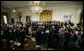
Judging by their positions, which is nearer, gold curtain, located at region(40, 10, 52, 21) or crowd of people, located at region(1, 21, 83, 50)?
crowd of people, located at region(1, 21, 83, 50)

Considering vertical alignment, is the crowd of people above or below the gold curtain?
below

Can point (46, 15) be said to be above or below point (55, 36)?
above

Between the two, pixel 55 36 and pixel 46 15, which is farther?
pixel 46 15

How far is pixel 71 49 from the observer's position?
1452 mm

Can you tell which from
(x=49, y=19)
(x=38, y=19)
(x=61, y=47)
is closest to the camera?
(x=61, y=47)

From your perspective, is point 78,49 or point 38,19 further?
point 38,19

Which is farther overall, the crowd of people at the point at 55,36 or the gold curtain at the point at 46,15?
the gold curtain at the point at 46,15

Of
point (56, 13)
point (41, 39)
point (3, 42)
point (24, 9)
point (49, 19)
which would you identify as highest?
point (24, 9)

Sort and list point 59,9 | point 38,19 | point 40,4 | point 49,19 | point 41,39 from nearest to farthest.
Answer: point 41,39 → point 40,4 → point 59,9 → point 49,19 → point 38,19

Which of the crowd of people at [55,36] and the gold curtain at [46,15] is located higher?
the gold curtain at [46,15]

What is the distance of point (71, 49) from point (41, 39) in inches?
49.6

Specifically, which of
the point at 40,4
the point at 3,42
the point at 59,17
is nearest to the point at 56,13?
the point at 59,17

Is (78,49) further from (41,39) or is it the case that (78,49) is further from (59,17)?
(59,17)

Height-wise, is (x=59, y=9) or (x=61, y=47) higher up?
(x=59, y=9)
